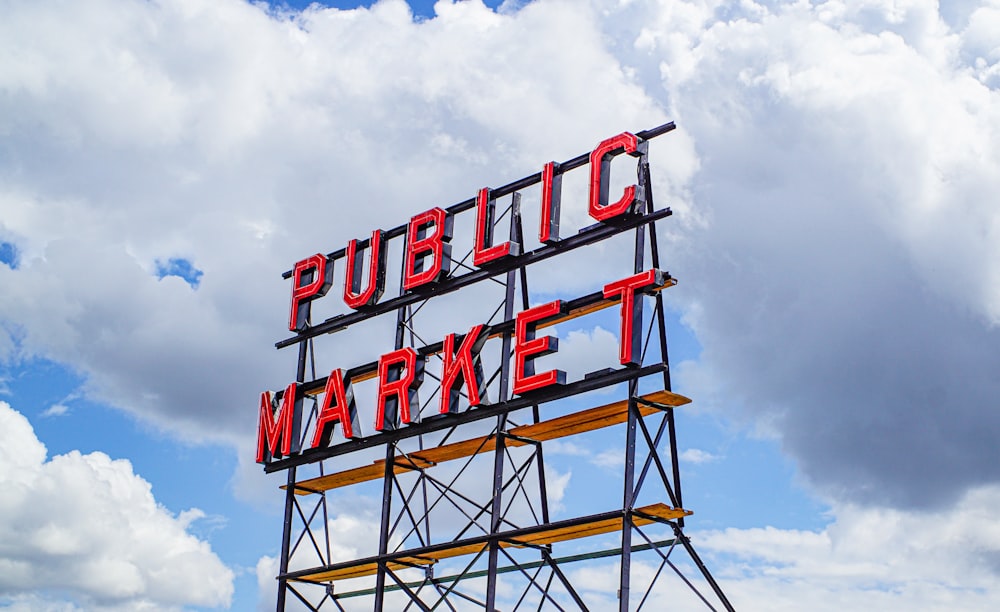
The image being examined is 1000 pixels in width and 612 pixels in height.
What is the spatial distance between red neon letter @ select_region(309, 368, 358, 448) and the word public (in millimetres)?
22

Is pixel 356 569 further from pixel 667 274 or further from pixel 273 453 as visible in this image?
pixel 667 274

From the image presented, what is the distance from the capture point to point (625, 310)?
2667 cm

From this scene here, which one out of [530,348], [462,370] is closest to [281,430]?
[462,370]

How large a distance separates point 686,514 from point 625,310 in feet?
12.8

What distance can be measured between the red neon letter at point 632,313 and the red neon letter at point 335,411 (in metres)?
7.52

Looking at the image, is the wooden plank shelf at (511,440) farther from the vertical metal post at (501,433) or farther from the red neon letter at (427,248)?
the red neon letter at (427,248)

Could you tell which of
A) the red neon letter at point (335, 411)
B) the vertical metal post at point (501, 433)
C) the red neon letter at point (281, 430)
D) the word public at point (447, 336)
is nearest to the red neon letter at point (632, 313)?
the word public at point (447, 336)

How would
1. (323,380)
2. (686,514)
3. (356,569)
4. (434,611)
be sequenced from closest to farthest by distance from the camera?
(686,514), (434,611), (356,569), (323,380)

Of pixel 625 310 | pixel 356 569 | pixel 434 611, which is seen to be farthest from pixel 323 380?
pixel 625 310

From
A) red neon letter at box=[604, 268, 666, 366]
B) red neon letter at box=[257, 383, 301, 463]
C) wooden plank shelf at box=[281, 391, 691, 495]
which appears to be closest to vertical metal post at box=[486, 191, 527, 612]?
wooden plank shelf at box=[281, 391, 691, 495]

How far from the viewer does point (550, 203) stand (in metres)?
29.2

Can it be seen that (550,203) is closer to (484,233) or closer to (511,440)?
(484,233)

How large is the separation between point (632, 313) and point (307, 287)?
10.7m

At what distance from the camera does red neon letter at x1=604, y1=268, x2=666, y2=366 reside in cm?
2644
